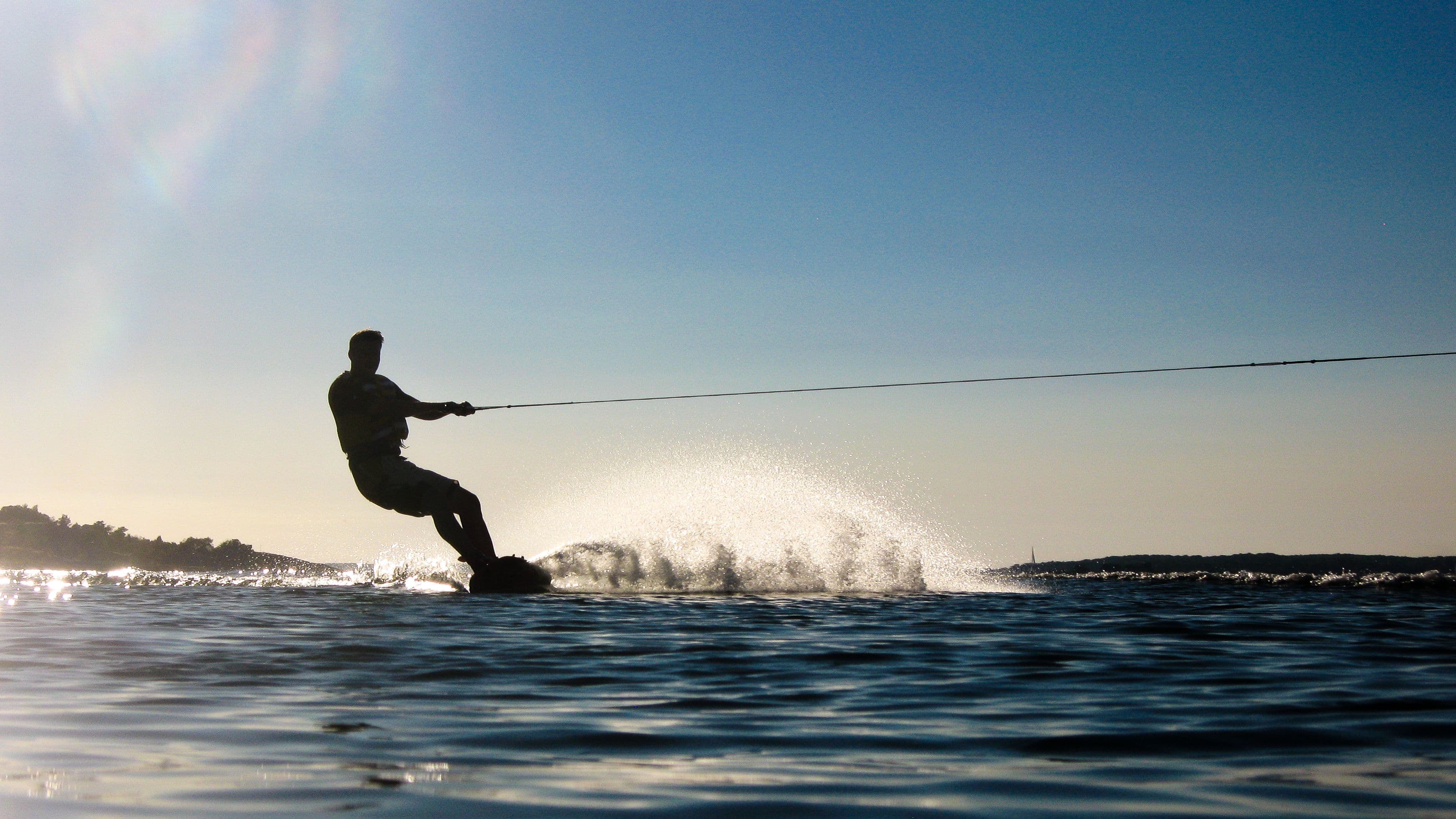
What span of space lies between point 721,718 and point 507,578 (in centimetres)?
1039

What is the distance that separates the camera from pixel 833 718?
15.6 feet

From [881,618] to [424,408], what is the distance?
7011 mm

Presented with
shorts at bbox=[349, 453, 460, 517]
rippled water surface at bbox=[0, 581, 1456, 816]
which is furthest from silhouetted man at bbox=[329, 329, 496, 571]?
rippled water surface at bbox=[0, 581, 1456, 816]

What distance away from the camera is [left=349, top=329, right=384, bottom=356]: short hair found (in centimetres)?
1467

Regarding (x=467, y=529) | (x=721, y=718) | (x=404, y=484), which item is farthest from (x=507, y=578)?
(x=721, y=718)

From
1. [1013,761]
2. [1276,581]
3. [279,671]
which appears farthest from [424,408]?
[1276,581]

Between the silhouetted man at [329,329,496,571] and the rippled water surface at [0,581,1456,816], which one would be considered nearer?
the rippled water surface at [0,581,1456,816]

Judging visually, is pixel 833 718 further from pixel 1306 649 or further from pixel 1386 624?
pixel 1386 624

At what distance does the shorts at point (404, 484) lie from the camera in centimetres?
1458

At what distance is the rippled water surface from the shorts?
16.4ft

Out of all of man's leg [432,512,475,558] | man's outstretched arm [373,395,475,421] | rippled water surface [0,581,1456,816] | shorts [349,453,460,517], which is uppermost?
man's outstretched arm [373,395,475,421]

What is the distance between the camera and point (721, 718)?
4789mm

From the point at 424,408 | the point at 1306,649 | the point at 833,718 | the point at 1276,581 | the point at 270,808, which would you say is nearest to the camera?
the point at 270,808

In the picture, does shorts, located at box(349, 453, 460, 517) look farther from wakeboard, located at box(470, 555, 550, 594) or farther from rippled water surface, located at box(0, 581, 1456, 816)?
rippled water surface, located at box(0, 581, 1456, 816)
